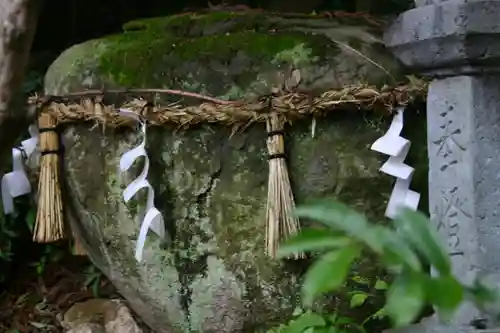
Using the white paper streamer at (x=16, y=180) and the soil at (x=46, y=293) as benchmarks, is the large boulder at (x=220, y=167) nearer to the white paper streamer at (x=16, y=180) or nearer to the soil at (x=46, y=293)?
the white paper streamer at (x=16, y=180)

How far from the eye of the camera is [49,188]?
1.48m

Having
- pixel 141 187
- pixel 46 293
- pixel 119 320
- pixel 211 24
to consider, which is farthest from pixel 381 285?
pixel 46 293

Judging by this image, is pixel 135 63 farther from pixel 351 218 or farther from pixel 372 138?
pixel 351 218

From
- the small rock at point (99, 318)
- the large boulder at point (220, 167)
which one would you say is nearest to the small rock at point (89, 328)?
the small rock at point (99, 318)

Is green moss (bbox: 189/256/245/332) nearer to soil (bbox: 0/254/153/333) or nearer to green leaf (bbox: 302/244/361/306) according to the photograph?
soil (bbox: 0/254/153/333)

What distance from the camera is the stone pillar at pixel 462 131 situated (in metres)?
0.97

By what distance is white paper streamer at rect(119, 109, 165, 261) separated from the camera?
1348 mm

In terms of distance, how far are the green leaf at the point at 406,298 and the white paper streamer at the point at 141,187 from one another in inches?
32.7

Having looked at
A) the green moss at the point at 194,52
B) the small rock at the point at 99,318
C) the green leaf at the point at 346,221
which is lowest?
the small rock at the point at 99,318

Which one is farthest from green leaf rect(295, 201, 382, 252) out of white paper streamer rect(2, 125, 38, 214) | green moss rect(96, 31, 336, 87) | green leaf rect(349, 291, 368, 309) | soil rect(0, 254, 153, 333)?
soil rect(0, 254, 153, 333)

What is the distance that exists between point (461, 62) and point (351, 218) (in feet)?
1.51

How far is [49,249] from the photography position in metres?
2.23

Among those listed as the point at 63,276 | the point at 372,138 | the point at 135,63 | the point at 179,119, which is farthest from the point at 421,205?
the point at 63,276

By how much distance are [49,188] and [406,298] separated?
105cm
